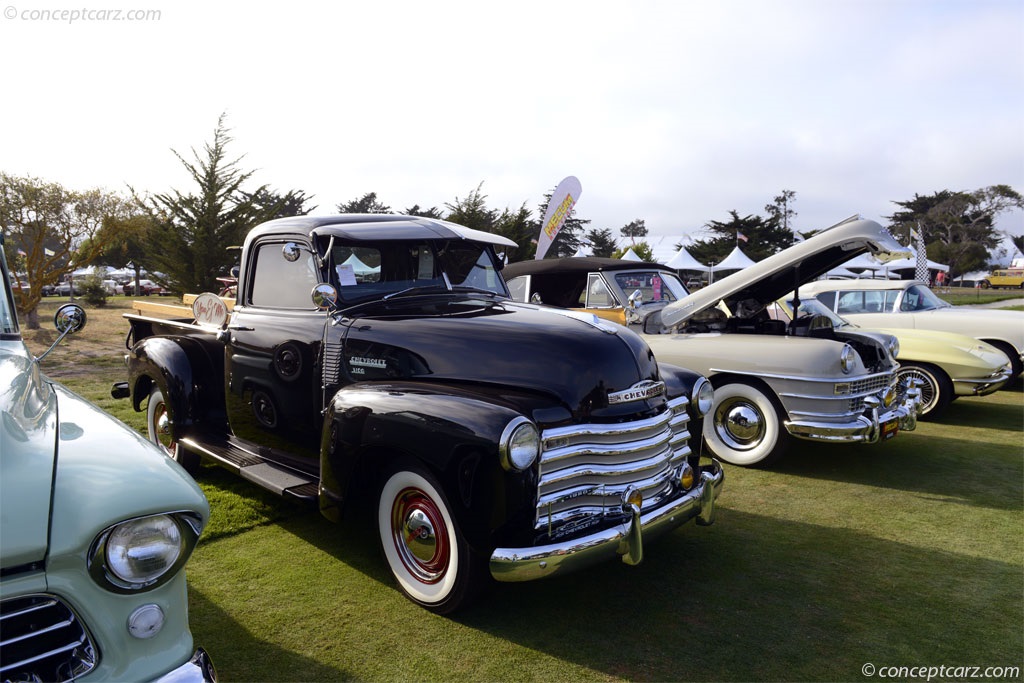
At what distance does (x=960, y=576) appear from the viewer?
3.84 metres

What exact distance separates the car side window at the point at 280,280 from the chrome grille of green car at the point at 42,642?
2.63m

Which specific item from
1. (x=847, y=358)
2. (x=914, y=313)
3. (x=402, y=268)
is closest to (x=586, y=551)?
(x=402, y=268)

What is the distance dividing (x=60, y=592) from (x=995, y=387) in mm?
9226

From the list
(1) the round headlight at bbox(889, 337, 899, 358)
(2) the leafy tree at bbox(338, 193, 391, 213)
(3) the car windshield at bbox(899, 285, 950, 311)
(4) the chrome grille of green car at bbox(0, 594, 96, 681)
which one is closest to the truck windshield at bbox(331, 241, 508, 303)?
(4) the chrome grille of green car at bbox(0, 594, 96, 681)

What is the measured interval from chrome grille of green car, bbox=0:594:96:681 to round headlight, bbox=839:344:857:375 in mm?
5560

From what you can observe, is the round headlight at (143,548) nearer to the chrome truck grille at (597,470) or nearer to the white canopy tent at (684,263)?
the chrome truck grille at (597,470)

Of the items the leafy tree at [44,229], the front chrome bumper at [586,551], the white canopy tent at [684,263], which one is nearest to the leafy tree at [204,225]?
the leafy tree at [44,229]

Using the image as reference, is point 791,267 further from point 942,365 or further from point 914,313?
point 914,313

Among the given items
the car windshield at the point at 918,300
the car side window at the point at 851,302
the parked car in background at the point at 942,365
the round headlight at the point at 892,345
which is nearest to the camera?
the round headlight at the point at 892,345

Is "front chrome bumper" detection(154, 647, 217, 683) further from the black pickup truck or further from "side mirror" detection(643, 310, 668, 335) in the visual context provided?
"side mirror" detection(643, 310, 668, 335)

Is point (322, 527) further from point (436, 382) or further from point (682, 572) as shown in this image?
point (682, 572)

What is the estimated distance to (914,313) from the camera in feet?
32.8

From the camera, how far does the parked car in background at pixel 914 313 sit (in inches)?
382

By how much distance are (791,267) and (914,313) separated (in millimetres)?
5039
